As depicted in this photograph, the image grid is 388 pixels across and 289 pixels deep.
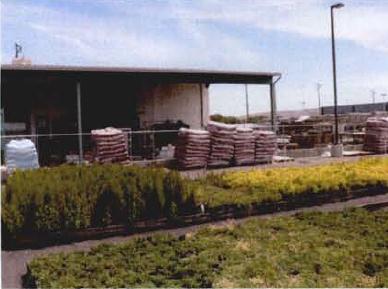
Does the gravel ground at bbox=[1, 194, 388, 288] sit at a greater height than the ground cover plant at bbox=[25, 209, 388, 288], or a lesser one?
lesser

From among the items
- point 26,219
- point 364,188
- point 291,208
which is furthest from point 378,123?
point 26,219

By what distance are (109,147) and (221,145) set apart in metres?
3.68

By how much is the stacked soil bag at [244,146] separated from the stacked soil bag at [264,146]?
23 cm

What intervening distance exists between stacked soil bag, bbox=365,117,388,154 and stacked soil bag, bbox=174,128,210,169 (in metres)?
9.20

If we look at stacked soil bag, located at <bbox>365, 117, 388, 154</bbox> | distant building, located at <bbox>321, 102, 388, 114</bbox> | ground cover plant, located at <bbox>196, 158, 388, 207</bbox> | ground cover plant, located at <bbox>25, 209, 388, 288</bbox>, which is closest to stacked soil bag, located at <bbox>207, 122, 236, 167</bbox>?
ground cover plant, located at <bbox>196, 158, 388, 207</bbox>

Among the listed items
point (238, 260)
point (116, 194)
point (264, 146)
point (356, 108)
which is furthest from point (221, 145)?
point (356, 108)

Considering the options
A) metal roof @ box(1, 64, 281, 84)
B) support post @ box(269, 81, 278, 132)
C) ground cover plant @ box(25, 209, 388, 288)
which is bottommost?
ground cover plant @ box(25, 209, 388, 288)

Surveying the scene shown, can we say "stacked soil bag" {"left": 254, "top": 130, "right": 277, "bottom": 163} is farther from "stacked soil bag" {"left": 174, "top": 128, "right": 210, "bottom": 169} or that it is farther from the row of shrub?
the row of shrub

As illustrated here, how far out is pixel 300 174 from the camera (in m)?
12.8

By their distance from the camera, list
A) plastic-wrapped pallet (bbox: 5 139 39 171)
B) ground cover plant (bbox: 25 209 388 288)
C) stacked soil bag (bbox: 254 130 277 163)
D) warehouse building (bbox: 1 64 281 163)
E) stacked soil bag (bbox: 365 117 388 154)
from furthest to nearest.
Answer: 1. stacked soil bag (bbox: 365 117 388 154)
2. warehouse building (bbox: 1 64 281 163)
3. stacked soil bag (bbox: 254 130 277 163)
4. plastic-wrapped pallet (bbox: 5 139 39 171)
5. ground cover plant (bbox: 25 209 388 288)

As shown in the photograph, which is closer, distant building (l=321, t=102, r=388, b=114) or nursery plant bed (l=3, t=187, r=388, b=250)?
nursery plant bed (l=3, t=187, r=388, b=250)

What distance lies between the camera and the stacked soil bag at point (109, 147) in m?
17.4

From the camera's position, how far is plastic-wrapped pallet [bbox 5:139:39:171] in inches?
625

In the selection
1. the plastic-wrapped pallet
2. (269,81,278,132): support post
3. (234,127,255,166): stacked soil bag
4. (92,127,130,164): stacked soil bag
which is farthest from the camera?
(269,81,278,132): support post
